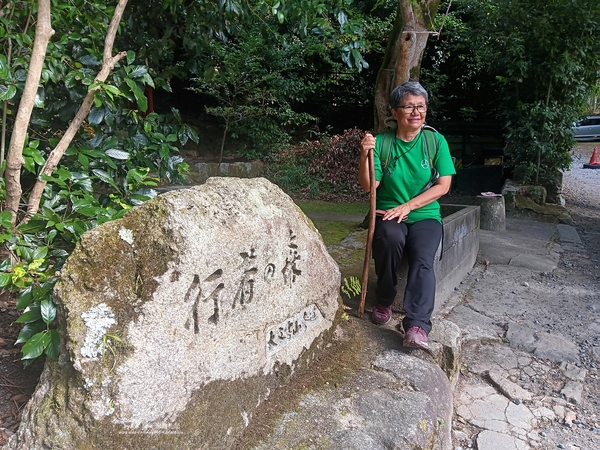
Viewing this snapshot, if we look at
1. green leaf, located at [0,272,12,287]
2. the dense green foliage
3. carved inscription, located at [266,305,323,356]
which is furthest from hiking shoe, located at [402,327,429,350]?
the dense green foliage

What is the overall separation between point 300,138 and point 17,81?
32.1ft

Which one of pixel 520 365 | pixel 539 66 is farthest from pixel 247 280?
pixel 539 66

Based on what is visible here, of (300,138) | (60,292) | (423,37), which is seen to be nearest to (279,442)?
(60,292)

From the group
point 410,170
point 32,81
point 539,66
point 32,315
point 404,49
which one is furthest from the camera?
point 539,66

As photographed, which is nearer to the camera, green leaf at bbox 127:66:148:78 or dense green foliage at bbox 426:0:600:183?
green leaf at bbox 127:66:148:78

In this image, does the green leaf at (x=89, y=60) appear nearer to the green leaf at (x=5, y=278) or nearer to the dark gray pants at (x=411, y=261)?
the green leaf at (x=5, y=278)

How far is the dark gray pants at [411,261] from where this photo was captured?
9.17 feet

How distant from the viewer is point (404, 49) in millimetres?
5465

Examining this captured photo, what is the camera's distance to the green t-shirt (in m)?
2.99

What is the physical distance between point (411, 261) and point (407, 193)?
1.36ft

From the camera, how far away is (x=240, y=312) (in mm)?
2086

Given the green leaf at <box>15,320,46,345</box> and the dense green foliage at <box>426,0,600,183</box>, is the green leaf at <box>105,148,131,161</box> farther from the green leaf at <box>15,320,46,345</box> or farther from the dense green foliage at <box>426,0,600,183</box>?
the dense green foliage at <box>426,0,600,183</box>

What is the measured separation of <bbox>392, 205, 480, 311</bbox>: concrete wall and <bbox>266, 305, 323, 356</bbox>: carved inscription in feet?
3.20

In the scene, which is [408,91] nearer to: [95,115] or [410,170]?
[410,170]
